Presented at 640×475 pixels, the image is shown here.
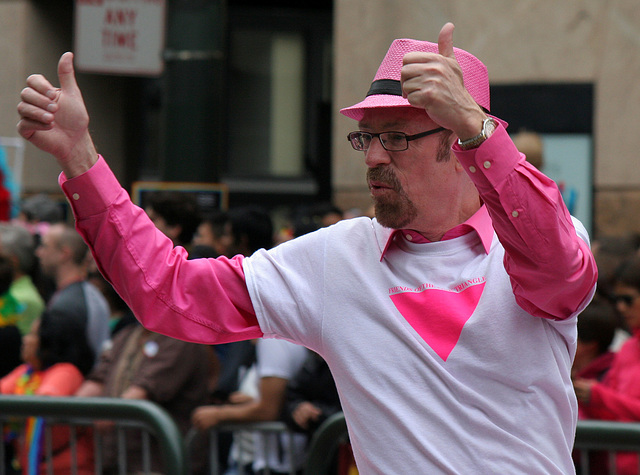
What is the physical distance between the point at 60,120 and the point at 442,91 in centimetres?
94

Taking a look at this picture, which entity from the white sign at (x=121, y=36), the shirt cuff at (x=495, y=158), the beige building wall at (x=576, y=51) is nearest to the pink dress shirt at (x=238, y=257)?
the shirt cuff at (x=495, y=158)

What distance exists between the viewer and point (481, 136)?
2133mm

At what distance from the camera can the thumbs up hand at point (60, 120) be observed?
2271 mm

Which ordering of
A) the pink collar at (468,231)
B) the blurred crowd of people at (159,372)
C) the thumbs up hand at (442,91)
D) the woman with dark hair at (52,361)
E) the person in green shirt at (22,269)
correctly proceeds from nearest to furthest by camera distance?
the thumbs up hand at (442,91) < the pink collar at (468,231) < the blurred crowd of people at (159,372) < the woman with dark hair at (52,361) < the person in green shirt at (22,269)

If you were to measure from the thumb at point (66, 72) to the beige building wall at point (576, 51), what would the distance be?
6929 mm

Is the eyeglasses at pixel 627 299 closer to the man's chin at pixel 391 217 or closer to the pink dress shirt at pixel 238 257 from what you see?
the pink dress shirt at pixel 238 257

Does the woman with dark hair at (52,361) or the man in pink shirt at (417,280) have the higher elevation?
the man in pink shirt at (417,280)

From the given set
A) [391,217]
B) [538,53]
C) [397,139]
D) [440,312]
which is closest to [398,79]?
[397,139]

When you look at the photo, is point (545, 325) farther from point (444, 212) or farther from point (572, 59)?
point (572, 59)

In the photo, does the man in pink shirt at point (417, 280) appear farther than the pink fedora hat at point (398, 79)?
No

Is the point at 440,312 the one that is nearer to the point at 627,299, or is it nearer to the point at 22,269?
the point at 627,299

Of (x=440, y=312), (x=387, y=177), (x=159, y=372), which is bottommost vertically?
(x=159, y=372)

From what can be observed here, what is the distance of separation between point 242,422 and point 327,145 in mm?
7141

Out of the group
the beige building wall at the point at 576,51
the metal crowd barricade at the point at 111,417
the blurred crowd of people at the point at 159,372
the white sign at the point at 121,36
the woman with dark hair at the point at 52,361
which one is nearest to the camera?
the metal crowd barricade at the point at 111,417
